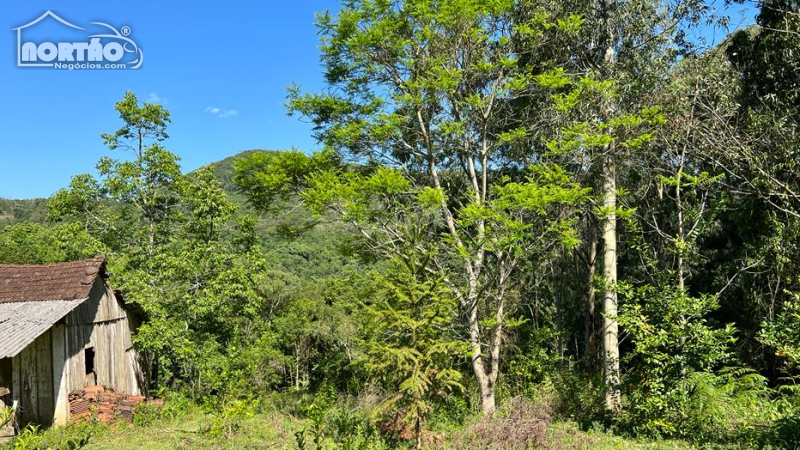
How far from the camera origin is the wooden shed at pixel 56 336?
36.8ft

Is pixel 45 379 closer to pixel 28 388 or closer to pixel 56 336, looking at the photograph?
pixel 28 388

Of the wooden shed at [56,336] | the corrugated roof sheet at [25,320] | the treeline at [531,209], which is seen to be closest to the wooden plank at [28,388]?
the wooden shed at [56,336]

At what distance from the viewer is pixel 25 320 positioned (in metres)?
11.4

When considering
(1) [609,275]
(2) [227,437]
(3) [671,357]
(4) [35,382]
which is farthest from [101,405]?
(3) [671,357]

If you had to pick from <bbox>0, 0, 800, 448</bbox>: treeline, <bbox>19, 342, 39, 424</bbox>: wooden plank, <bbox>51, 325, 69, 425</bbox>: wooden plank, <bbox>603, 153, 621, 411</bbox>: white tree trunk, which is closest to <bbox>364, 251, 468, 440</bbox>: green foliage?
<bbox>0, 0, 800, 448</bbox>: treeline

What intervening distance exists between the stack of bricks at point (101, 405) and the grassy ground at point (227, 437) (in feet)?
1.67

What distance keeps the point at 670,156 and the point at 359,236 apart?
9119 millimetres

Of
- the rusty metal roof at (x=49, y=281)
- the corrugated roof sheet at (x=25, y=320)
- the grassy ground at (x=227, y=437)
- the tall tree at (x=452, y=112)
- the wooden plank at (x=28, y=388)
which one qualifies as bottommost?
the grassy ground at (x=227, y=437)

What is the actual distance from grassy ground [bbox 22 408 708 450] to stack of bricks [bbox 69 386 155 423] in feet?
1.67

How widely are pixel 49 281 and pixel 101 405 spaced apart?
12.2ft

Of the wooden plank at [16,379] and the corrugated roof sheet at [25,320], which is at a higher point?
the corrugated roof sheet at [25,320]

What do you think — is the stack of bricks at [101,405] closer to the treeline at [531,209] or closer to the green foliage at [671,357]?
the treeline at [531,209]

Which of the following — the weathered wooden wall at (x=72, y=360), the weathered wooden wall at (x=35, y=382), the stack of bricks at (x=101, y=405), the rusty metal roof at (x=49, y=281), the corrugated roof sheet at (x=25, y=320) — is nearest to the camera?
the corrugated roof sheet at (x=25, y=320)

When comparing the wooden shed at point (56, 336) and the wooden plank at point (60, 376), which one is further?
the wooden plank at point (60, 376)
